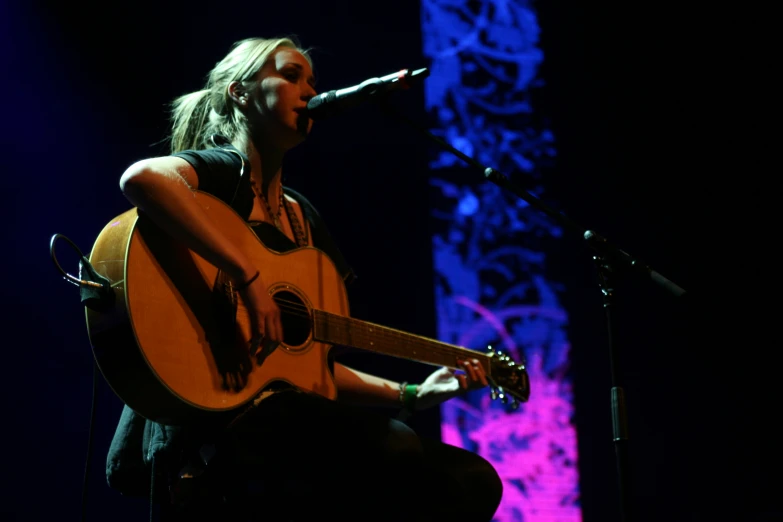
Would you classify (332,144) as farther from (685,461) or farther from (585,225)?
(685,461)

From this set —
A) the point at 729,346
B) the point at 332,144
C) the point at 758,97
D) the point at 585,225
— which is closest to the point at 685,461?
the point at 729,346

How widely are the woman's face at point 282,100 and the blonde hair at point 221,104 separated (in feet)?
0.16

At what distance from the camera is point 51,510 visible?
120 inches

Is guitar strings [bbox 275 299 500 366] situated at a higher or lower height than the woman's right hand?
higher

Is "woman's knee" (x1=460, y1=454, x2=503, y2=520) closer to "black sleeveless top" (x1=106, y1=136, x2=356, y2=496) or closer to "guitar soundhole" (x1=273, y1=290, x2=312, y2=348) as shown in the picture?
"guitar soundhole" (x1=273, y1=290, x2=312, y2=348)

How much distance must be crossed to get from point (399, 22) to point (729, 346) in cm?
263

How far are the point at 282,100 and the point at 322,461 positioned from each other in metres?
1.10

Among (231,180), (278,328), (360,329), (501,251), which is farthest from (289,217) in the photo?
(501,251)

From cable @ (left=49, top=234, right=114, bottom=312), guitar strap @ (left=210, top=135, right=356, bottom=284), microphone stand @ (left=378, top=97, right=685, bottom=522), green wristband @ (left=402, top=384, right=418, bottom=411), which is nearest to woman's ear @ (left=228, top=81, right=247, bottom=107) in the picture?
guitar strap @ (left=210, top=135, right=356, bottom=284)

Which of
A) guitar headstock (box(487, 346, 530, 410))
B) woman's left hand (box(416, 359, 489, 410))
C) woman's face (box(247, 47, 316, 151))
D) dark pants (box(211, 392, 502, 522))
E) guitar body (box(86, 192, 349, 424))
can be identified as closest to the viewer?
guitar body (box(86, 192, 349, 424))

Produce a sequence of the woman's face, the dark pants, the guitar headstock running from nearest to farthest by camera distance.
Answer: the dark pants → the woman's face → the guitar headstock

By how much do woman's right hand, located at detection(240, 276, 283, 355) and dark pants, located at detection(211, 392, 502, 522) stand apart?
143 mm

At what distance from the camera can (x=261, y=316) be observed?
1.88m

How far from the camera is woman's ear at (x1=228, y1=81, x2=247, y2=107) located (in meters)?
2.43
